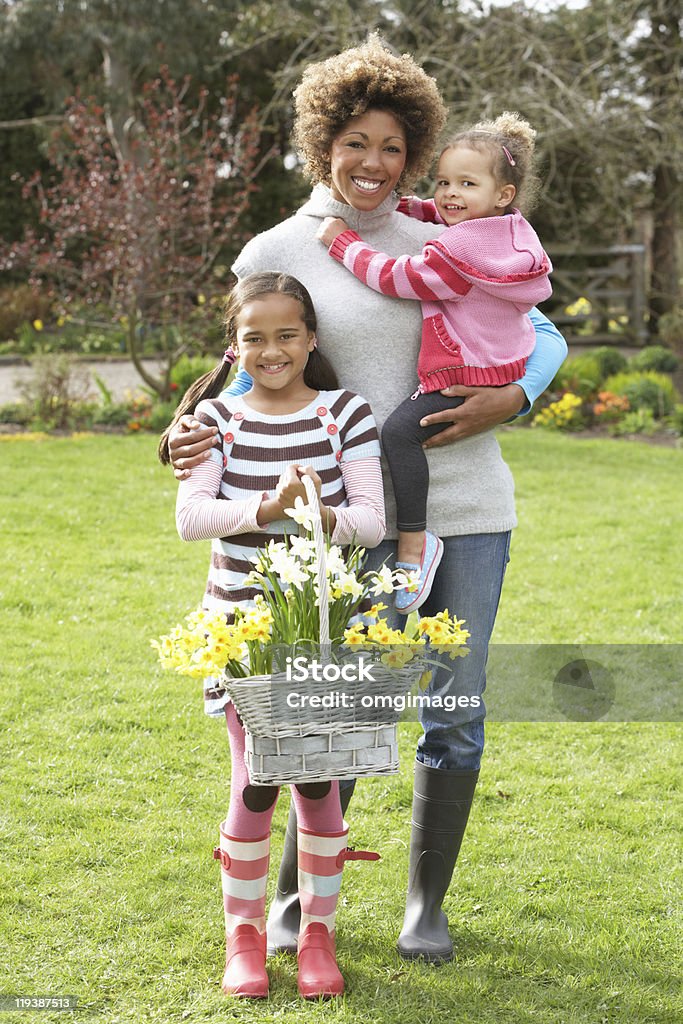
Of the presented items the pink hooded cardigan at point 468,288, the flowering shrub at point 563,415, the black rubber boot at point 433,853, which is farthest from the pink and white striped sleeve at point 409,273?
the flowering shrub at point 563,415

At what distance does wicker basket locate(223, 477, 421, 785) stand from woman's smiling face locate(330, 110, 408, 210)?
0.70 metres

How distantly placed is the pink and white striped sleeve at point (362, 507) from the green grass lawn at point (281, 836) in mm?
954

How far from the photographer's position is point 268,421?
7.59 feet

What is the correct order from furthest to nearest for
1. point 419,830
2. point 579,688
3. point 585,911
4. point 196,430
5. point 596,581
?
point 596,581
point 579,688
point 585,911
point 419,830
point 196,430

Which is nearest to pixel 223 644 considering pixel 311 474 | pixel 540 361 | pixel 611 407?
pixel 311 474

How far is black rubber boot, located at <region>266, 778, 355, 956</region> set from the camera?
257 centimetres

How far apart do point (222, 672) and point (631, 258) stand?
41.4 feet

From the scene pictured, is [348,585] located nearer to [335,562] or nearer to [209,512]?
[335,562]

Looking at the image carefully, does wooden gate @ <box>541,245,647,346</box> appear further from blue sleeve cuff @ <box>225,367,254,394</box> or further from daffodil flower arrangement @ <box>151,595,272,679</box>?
daffodil flower arrangement @ <box>151,595,272,679</box>

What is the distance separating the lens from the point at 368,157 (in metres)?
2.36

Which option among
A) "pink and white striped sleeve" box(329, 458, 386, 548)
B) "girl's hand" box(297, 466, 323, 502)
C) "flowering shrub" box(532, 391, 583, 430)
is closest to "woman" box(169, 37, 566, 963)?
Result: "pink and white striped sleeve" box(329, 458, 386, 548)

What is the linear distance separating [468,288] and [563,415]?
7.34 metres

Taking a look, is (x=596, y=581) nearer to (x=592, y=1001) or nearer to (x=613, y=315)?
(x=592, y=1001)

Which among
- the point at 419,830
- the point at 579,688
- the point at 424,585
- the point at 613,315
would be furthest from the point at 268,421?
the point at 613,315
